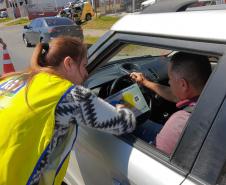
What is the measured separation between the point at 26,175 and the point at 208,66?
1066mm

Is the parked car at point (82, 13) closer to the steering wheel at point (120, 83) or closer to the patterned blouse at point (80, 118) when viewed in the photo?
the steering wheel at point (120, 83)

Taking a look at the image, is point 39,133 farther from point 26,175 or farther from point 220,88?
point 220,88

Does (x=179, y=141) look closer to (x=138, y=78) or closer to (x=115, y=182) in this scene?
(x=115, y=182)

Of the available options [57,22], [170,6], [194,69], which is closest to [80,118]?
[194,69]

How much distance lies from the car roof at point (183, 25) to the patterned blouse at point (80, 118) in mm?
429

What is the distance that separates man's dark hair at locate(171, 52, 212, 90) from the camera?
1.81m

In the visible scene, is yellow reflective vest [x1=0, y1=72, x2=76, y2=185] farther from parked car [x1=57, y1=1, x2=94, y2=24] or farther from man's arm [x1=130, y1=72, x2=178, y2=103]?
parked car [x1=57, y1=1, x2=94, y2=24]

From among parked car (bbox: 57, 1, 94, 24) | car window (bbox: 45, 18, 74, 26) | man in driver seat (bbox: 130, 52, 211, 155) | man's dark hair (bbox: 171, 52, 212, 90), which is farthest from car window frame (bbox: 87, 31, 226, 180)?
parked car (bbox: 57, 1, 94, 24)

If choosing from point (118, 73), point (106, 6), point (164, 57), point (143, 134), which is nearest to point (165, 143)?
point (143, 134)

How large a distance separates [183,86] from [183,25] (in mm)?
425

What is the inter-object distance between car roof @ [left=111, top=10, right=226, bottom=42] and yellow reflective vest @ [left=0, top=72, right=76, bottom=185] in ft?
1.64

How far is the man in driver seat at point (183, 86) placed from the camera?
1.73m

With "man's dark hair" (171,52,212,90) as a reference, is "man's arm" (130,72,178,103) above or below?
below

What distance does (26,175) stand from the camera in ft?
5.51
